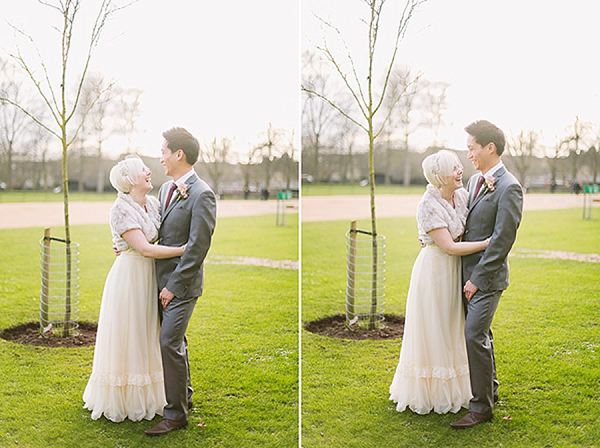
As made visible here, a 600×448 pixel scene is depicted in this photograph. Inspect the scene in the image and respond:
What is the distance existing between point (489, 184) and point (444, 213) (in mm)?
306

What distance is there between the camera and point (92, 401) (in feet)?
13.7

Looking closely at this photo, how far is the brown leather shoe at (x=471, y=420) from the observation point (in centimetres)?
408

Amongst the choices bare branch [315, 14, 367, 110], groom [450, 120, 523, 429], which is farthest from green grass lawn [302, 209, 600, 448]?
bare branch [315, 14, 367, 110]

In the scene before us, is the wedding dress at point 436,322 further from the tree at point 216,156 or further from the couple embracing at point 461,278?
the tree at point 216,156

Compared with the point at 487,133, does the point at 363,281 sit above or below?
below

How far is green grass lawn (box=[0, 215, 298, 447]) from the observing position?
4316 mm

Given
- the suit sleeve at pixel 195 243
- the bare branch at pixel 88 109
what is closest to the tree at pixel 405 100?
the suit sleeve at pixel 195 243

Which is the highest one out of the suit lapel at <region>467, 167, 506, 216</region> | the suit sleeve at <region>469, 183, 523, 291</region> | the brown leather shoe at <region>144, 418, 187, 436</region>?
the suit lapel at <region>467, 167, 506, 216</region>

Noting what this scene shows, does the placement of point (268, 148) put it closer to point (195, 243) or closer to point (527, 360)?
point (195, 243)

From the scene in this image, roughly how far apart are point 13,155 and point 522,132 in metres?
3.43

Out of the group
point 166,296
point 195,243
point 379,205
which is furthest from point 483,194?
point 166,296

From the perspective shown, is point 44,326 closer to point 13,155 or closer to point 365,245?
point 13,155

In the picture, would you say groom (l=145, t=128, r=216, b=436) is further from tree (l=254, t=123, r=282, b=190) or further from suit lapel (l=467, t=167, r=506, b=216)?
suit lapel (l=467, t=167, r=506, b=216)

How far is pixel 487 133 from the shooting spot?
13.0ft
